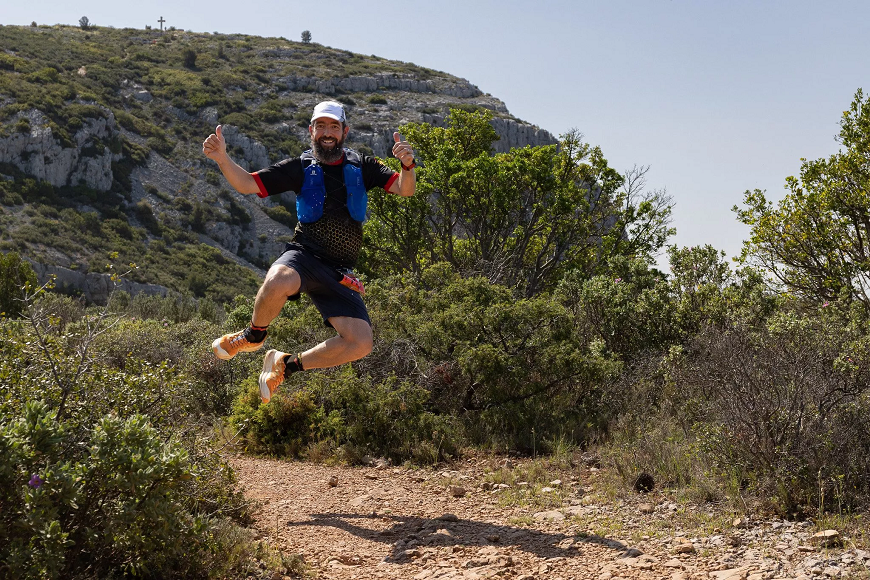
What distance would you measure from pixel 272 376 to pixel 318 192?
1357 mm

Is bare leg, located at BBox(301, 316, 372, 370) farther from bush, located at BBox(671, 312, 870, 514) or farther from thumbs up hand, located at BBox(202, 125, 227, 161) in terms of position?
bush, located at BBox(671, 312, 870, 514)

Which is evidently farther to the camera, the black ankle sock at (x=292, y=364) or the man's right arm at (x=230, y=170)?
the black ankle sock at (x=292, y=364)

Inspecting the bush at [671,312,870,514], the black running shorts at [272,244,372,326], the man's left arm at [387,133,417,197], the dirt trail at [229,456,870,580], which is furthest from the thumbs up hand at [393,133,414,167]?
the bush at [671,312,870,514]

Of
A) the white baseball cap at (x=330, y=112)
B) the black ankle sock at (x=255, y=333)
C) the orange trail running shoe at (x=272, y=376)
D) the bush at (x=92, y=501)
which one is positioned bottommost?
the bush at (x=92, y=501)

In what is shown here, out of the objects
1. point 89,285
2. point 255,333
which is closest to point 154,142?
point 89,285

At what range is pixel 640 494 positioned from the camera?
5.24m

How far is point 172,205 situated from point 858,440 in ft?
147

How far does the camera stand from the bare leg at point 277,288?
468 centimetres

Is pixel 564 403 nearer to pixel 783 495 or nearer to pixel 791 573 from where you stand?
pixel 783 495

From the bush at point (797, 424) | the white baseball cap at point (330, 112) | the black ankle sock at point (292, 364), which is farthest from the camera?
the black ankle sock at point (292, 364)

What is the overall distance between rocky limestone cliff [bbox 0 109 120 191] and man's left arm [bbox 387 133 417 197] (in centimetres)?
4262

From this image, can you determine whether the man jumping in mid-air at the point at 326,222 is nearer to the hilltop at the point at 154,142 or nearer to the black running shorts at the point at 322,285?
the black running shorts at the point at 322,285

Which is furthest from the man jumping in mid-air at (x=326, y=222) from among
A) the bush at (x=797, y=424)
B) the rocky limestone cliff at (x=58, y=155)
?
the rocky limestone cliff at (x=58, y=155)

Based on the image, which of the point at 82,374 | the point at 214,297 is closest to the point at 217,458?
the point at 82,374
